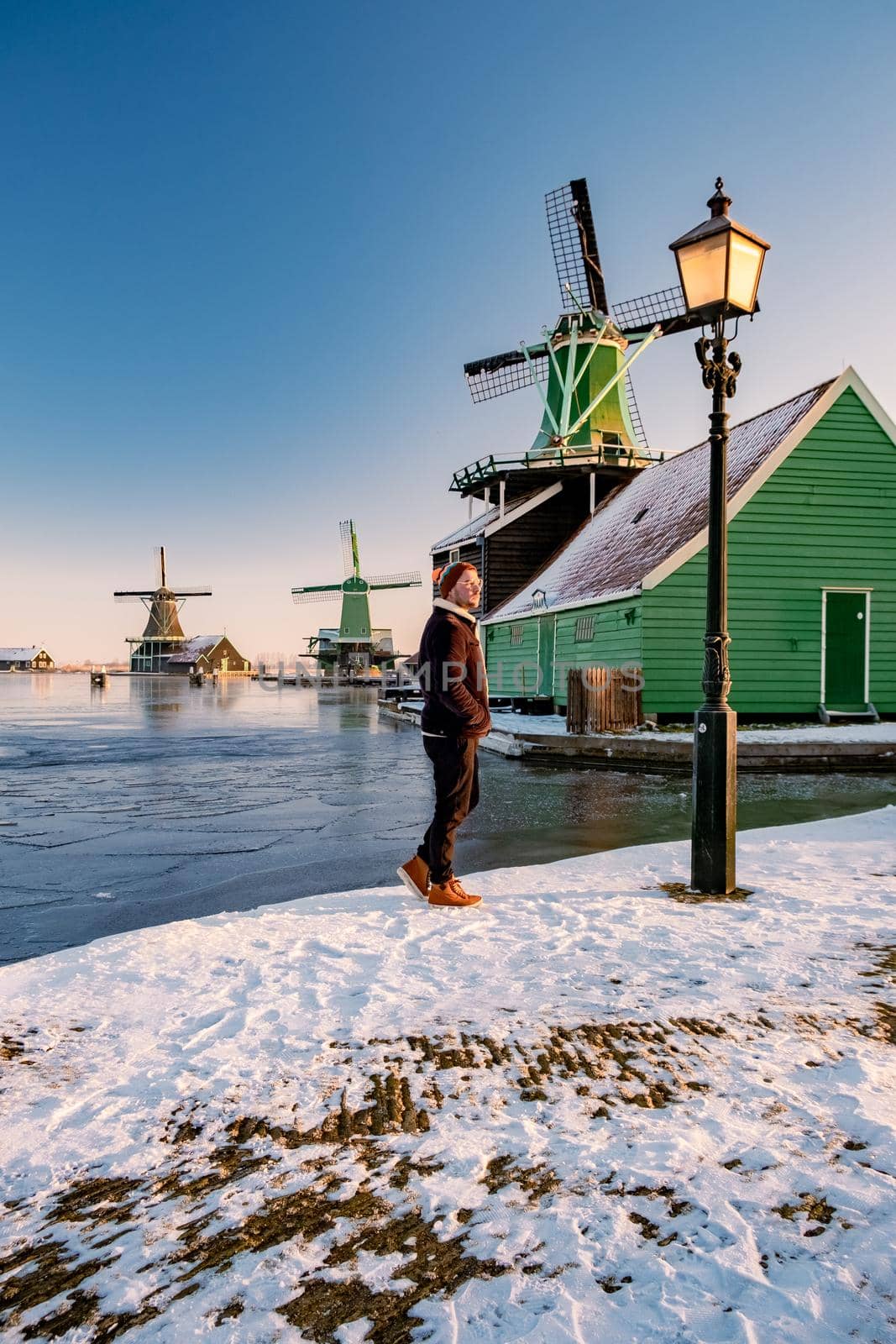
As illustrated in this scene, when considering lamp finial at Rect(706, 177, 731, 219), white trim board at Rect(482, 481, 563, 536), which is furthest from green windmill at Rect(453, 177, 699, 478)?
lamp finial at Rect(706, 177, 731, 219)

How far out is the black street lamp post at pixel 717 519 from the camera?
5.03 m

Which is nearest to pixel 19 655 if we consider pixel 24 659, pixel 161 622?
pixel 24 659

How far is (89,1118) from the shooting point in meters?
2.41

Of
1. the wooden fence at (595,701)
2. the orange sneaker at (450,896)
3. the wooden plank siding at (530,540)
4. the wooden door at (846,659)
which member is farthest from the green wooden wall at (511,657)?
the orange sneaker at (450,896)

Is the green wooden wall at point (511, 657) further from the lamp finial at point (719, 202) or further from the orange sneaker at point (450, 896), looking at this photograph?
the orange sneaker at point (450, 896)

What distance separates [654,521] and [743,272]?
46.9 feet

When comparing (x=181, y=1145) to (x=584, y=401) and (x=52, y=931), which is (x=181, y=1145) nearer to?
(x=52, y=931)

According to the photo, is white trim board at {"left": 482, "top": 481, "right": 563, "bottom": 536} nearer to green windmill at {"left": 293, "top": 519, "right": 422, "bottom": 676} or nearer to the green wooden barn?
the green wooden barn

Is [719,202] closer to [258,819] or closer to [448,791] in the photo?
[448,791]

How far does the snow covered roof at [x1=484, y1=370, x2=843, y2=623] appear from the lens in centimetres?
1619

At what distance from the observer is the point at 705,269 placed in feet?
17.6

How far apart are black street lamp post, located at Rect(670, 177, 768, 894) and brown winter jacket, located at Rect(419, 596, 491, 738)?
1414 mm

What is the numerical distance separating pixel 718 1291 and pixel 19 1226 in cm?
158

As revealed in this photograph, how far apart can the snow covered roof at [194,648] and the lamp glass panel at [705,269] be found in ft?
305
